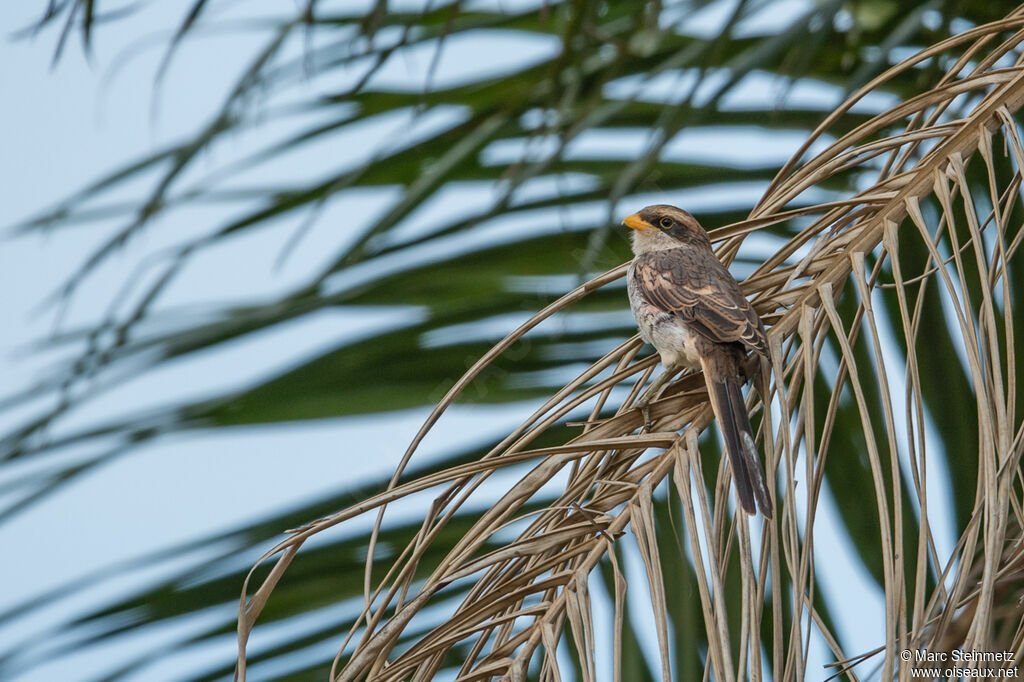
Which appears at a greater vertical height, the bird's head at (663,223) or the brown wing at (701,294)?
the bird's head at (663,223)

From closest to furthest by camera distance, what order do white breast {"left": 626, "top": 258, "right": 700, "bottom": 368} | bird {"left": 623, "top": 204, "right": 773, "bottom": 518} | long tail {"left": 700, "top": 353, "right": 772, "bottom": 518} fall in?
long tail {"left": 700, "top": 353, "right": 772, "bottom": 518}, bird {"left": 623, "top": 204, "right": 773, "bottom": 518}, white breast {"left": 626, "top": 258, "right": 700, "bottom": 368}

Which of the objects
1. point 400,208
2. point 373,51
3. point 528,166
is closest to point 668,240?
point 528,166

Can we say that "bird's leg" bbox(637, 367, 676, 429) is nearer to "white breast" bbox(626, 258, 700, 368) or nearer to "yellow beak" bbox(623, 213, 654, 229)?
"white breast" bbox(626, 258, 700, 368)

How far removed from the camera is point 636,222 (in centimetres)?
321

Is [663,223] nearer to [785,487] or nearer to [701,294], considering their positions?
[701,294]

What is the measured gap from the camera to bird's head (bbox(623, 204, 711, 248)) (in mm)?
3068

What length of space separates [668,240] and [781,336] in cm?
142

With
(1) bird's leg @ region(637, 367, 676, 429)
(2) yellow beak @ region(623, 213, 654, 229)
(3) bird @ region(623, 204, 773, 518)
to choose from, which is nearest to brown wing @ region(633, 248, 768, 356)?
(3) bird @ region(623, 204, 773, 518)

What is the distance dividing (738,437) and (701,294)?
2.77 ft

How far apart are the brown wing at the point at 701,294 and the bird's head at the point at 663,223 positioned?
0.76 feet

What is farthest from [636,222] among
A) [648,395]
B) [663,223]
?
[648,395]

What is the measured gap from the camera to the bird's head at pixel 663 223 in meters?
3.07

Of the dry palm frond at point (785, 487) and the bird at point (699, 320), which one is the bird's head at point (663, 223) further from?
the dry palm frond at point (785, 487)

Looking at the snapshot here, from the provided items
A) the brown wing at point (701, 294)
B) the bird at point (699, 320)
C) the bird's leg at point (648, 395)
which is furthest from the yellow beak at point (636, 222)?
the bird's leg at point (648, 395)
